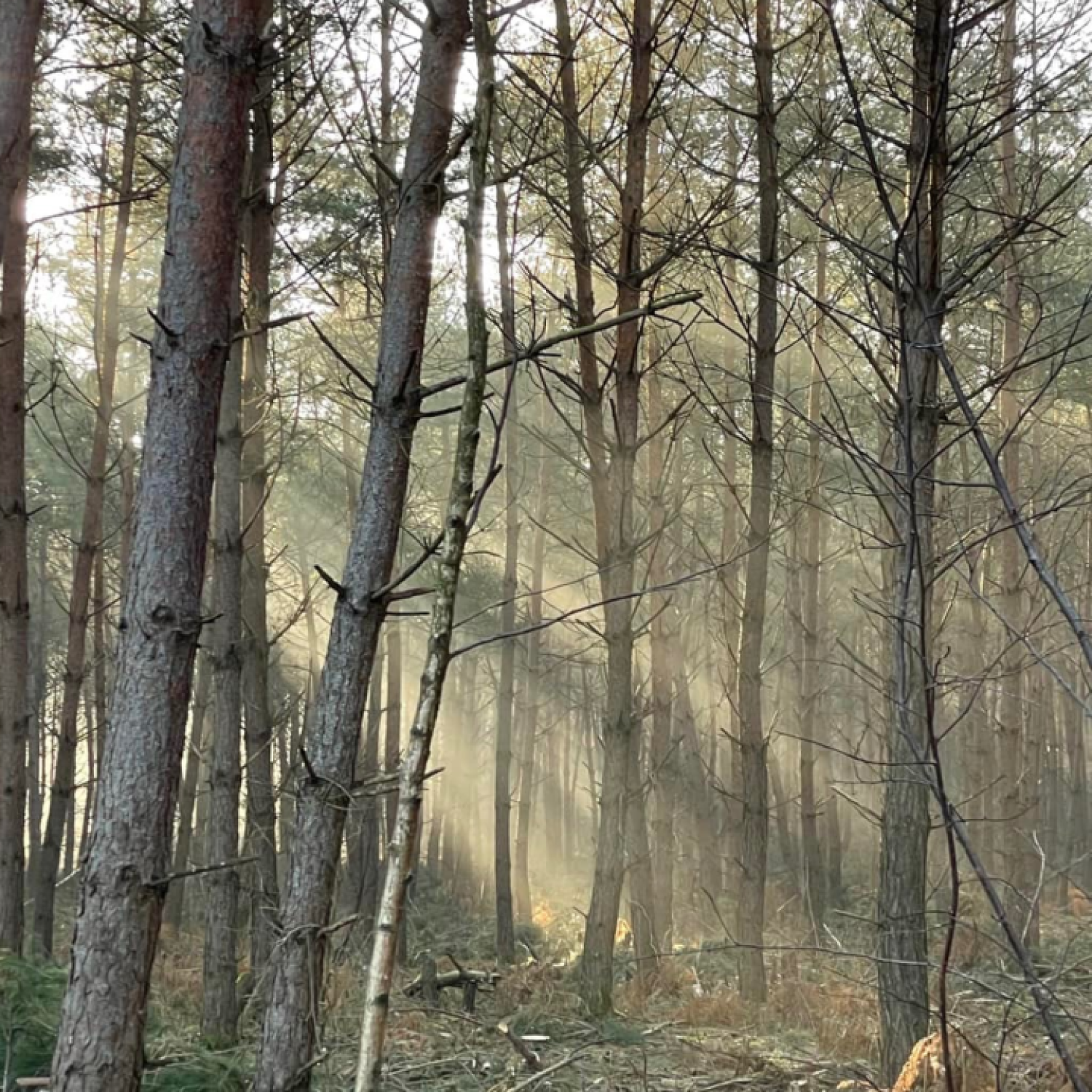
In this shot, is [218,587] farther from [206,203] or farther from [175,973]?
[175,973]

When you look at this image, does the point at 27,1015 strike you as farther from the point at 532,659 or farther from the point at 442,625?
the point at 532,659

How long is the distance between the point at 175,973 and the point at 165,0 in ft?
26.9

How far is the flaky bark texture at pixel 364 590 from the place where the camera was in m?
3.11

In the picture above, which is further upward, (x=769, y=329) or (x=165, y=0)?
(x=165, y=0)

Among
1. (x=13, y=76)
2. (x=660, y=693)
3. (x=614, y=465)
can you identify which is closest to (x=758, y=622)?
(x=614, y=465)

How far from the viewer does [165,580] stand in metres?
2.91

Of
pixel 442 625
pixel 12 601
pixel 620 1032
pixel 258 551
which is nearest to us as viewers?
pixel 442 625

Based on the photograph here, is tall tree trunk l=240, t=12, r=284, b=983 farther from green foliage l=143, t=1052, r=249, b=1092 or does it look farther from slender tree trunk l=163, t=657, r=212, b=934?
slender tree trunk l=163, t=657, r=212, b=934

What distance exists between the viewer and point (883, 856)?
4.40 m

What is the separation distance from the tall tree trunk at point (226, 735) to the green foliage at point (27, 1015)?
2.62ft

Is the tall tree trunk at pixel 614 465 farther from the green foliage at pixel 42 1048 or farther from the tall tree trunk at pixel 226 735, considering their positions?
the green foliage at pixel 42 1048

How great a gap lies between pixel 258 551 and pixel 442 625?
5233mm

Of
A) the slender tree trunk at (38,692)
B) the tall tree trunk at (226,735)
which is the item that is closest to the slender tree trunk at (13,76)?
the tall tree trunk at (226,735)

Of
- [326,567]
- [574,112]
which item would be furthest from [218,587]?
[326,567]
